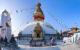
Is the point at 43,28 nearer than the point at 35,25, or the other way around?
the point at 35,25

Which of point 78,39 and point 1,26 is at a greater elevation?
point 1,26

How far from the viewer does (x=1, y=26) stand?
13375mm

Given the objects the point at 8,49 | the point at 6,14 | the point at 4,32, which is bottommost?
the point at 8,49

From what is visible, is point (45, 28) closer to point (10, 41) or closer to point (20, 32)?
point (20, 32)

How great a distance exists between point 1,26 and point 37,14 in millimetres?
15229

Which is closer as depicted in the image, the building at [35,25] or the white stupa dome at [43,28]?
the building at [35,25]

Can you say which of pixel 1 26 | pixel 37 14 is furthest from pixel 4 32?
pixel 37 14

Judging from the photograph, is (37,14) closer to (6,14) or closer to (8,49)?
(6,14)

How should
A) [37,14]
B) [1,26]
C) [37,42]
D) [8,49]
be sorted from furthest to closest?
1. [37,14]
2. [37,42]
3. [1,26]
4. [8,49]

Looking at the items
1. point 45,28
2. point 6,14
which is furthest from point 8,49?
point 45,28

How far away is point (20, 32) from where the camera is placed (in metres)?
29.5

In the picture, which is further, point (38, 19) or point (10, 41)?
point (38, 19)

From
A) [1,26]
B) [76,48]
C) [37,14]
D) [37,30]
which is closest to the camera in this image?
[76,48]

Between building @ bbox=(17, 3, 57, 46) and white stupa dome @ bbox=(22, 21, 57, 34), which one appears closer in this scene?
building @ bbox=(17, 3, 57, 46)
